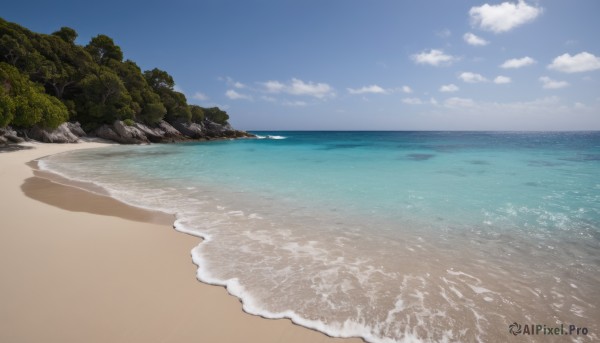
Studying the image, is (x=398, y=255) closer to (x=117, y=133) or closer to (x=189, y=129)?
(x=117, y=133)

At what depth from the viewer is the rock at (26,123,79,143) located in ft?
99.0

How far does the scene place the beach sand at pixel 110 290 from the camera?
3238mm

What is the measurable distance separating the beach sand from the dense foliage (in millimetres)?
23593

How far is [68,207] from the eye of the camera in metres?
8.03

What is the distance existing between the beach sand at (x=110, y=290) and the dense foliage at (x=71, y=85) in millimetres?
23593

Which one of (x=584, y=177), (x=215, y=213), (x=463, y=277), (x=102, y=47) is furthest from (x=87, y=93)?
(x=584, y=177)

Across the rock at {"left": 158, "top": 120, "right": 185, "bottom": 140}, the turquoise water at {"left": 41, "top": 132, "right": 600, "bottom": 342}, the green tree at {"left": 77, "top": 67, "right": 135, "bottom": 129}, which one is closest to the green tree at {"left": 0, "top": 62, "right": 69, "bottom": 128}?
the green tree at {"left": 77, "top": 67, "right": 135, "bottom": 129}

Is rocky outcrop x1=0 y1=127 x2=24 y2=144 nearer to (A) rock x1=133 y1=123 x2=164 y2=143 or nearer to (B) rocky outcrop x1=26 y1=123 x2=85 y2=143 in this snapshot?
(B) rocky outcrop x1=26 y1=123 x2=85 y2=143

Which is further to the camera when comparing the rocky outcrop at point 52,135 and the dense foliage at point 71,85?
Answer: the rocky outcrop at point 52,135

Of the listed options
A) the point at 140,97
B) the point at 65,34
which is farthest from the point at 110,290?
the point at 65,34

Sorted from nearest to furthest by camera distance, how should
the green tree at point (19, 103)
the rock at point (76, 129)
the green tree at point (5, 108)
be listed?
the green tree at point (5, 108) → the green tree at point (19, 103) → the rock at point (76, 129)

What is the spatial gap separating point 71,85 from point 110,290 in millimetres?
53618

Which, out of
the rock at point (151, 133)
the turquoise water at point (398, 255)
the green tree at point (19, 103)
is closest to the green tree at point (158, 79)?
the rock at point (151, 133)

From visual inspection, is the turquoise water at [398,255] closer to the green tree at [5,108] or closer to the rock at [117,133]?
the green tree at [5,108]
